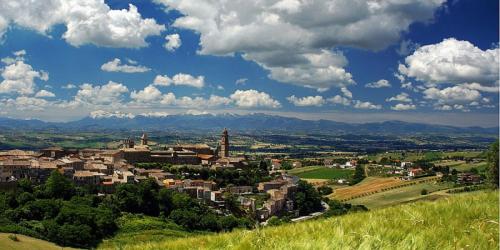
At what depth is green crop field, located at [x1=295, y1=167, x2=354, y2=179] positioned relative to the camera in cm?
12678

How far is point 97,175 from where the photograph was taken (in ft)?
236

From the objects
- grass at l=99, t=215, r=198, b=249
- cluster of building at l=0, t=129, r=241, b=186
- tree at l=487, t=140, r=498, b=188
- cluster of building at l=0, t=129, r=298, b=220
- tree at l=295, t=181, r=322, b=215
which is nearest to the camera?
tree at l=487, t=140, r=498, b=188

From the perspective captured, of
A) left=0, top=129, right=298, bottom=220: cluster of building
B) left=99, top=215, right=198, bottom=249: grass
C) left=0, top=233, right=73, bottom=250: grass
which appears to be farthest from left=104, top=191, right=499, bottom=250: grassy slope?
left=0, top=129, right=298, bottom=220: cluster of building

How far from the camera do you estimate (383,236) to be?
4.65 meters

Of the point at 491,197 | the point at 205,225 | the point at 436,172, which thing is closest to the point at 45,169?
the point at 205,225

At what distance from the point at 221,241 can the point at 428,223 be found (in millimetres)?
2716

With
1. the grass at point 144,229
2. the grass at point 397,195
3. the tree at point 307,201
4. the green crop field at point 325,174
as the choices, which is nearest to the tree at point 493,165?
the grass at point 144,229

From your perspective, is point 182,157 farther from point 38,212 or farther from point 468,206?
point 468,206

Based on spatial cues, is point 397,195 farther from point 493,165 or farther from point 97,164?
point 97,164

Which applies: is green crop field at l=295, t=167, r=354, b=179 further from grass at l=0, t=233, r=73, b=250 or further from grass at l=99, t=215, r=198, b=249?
grass at l=0, t=233, r=73, b=250

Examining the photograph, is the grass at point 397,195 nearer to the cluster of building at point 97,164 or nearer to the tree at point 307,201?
the tree at point 307,201

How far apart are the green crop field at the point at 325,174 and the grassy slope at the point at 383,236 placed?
12041cm

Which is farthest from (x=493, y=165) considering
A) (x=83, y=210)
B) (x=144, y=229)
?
(x=83, y=210)

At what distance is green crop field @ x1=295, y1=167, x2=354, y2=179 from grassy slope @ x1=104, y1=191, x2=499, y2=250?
395ft
